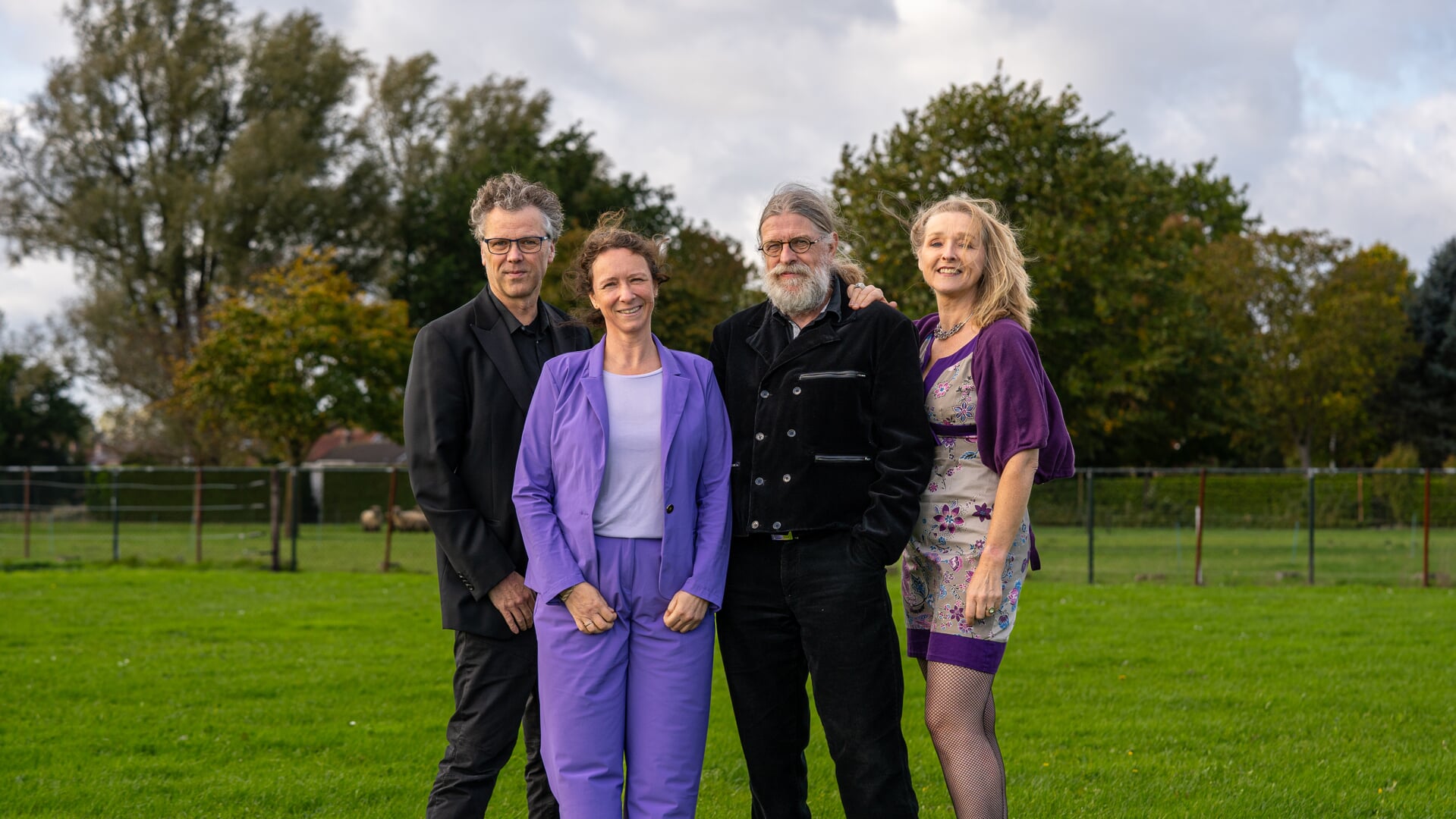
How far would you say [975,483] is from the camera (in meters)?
3.52

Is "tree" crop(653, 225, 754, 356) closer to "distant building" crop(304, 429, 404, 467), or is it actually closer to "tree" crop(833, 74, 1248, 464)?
"tree" crop(833, 74, 1248, 464)

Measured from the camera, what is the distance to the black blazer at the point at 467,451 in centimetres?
360

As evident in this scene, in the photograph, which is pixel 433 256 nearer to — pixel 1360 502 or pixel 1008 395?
pixel 1360 502

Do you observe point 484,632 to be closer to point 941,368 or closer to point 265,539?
point 941,368

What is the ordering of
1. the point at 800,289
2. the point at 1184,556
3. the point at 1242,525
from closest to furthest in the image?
the point at 800,289 < the point at 1184,556 < the point at 1242,525

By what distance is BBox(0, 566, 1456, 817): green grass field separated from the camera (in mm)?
5121

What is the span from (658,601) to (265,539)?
2344cm

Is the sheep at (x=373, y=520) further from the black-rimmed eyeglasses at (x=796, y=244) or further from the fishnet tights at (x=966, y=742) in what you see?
the fishnet tights at (x=966, y=742)

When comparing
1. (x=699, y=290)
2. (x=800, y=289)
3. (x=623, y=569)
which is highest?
(x=699, y=290)

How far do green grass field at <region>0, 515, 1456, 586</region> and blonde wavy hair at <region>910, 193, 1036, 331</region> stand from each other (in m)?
13.5

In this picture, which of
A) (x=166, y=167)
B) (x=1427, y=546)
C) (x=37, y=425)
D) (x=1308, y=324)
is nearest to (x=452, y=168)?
(x=166, y=167)

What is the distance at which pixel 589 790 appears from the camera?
3.33m

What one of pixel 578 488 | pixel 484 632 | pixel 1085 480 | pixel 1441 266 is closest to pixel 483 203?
pixel 578 488

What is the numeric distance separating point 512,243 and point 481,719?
145 centimetres
